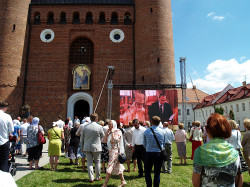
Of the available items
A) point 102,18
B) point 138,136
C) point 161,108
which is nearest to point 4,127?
point 138,136

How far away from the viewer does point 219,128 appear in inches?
81.2

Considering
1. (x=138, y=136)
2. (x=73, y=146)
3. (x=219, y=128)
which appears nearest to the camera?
(x=219, y=128)

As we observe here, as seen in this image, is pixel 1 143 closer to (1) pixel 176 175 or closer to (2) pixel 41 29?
(1) pixel 176 175

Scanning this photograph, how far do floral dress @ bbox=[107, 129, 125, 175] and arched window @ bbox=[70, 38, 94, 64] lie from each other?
53.9ft

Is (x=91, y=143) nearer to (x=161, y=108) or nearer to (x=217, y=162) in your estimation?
(x=217, y=162)

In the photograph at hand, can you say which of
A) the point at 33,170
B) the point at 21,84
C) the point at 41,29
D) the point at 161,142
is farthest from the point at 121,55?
the point at 161,142

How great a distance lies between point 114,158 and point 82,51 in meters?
17.7

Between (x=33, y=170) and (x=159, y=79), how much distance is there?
547 inches

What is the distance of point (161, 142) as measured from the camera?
425 centimetres

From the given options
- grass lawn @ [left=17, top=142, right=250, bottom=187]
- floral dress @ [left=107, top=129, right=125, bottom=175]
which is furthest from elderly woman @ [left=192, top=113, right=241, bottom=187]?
grass lawn @ [left=17, top=142, right=250, bottom=187]

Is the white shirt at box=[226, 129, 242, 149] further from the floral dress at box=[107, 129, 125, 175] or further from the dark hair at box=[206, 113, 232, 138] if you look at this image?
the dark hair at box=[206, 113, 232, 138]

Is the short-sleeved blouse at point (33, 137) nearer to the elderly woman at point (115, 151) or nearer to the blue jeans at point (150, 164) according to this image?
the elderly woman at point (115, 151)

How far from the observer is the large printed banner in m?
17.5

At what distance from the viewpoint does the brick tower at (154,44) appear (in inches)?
725
